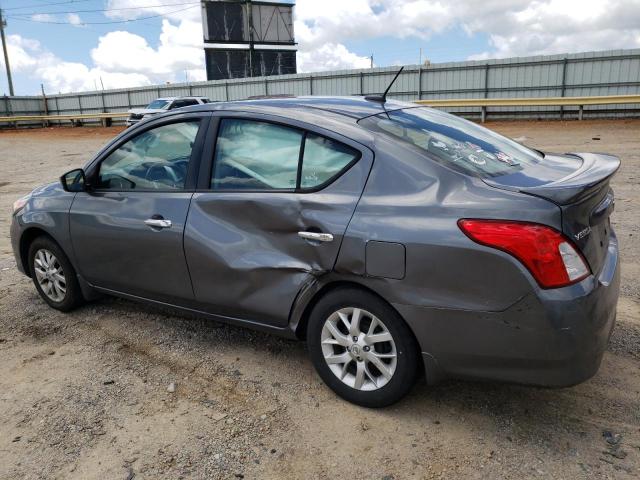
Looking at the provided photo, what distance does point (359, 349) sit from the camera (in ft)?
9.41

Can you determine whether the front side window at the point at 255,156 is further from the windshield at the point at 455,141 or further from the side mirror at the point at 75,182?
the side mirror at the point at 75,182

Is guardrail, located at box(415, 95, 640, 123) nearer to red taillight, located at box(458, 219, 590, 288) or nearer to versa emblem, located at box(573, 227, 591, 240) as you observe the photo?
versa emblem, located at box(573, 227, 591, 240)

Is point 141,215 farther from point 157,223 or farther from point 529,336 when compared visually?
point 529,336

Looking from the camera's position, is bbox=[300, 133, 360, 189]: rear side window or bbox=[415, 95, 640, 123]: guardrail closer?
bbox=[300, 133, 360, 189]: rear side window

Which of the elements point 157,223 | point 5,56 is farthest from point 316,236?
point 5,56

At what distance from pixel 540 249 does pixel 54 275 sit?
370cm

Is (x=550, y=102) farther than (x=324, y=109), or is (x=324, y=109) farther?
(x=550, y=102)

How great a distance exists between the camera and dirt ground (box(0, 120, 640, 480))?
2.54 m

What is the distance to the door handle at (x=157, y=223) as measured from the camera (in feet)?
11.4

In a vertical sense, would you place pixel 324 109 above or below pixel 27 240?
above

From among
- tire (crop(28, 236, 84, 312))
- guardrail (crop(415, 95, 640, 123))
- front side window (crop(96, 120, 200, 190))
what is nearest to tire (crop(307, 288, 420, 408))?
front side window (crop(96, 120, 200, 190))

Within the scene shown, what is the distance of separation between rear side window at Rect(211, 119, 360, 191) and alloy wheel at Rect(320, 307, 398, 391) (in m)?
0.74

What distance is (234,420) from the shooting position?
2.92m

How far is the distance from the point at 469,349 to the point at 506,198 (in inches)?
28.0
